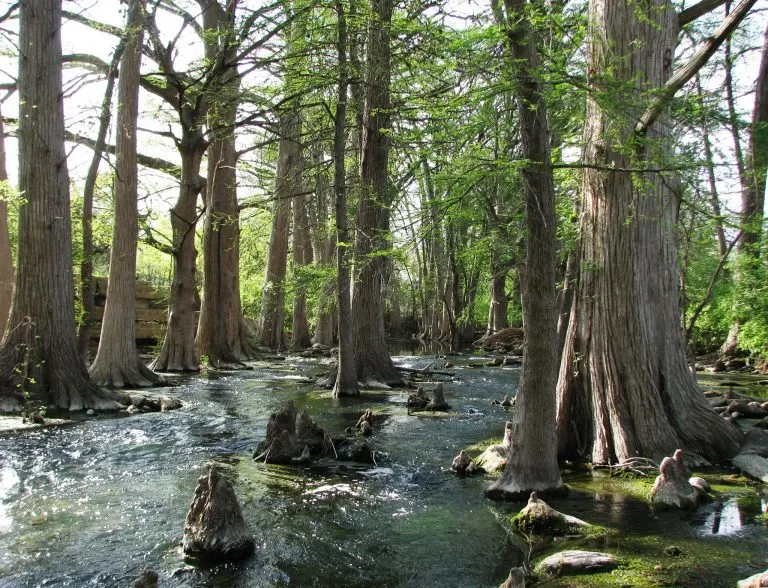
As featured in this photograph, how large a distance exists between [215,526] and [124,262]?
11758 millimetres

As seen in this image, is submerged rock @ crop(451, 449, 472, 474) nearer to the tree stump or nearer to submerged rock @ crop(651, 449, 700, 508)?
submerged rock @ crop(651, 449, 700, 508)

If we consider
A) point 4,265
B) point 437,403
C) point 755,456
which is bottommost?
point 755,456

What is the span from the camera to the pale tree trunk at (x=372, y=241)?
1413 cm

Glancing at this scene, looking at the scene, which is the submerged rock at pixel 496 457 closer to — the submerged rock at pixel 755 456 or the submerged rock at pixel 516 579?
the submerged rock at pixel 755 456

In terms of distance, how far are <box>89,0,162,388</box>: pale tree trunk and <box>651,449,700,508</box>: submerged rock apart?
1242 cm

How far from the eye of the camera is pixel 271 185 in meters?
26.8

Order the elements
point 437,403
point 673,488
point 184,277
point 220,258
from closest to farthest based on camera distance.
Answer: point 673,488, point 437,403, point 184,277, point 220,258

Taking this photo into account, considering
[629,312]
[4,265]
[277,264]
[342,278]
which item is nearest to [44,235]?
[342,278]

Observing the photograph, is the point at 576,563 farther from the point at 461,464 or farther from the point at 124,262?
the point at 124,262

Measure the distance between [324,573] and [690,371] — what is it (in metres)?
5.90

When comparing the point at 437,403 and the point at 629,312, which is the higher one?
the point at 629,312

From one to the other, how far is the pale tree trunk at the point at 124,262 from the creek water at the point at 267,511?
14.7 feet

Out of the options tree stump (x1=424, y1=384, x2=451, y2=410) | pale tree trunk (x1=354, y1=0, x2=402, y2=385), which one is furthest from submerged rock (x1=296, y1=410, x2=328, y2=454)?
pale tree trunk (x1=354, y1=0, x2=402, y2=385)

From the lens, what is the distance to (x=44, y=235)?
1152cm
